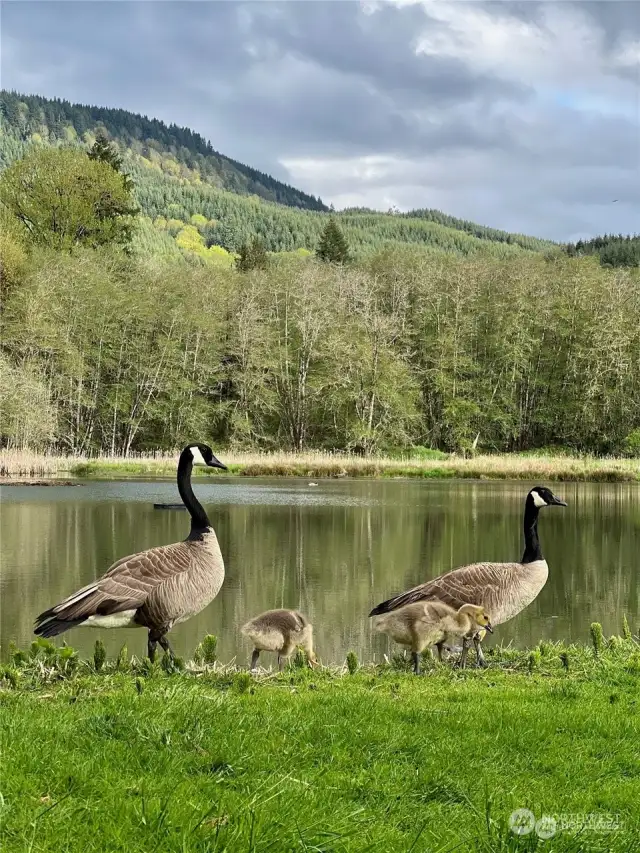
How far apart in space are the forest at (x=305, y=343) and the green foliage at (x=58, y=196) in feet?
0.46

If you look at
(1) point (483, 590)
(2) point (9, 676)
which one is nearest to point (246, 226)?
(1) point (483, 590)

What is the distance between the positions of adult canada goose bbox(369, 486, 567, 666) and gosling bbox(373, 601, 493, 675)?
0.26 metres

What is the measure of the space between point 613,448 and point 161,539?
175 ft

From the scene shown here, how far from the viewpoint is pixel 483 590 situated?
9.31 meters

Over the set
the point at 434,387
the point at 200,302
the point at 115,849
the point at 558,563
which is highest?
the point at 200,302

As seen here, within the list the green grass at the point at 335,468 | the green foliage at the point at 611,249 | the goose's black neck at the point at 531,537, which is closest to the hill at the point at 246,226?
the green foliage at the point at 611,249

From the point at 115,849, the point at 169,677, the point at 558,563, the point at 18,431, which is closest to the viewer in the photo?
the point at 115,849

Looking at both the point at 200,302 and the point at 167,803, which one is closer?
the point at 167,803

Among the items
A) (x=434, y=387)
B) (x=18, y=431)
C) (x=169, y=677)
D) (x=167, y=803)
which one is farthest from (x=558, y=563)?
(x=434, y=387)

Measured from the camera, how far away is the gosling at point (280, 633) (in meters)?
8.78

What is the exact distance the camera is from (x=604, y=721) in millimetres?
5902

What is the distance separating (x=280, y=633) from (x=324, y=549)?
11328 mm

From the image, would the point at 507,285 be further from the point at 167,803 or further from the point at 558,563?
the point at 167,803

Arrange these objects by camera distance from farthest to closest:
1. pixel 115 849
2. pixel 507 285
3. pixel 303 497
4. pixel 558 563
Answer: pixel 507 285
pixel 303 497
pixel 558 563
pixel 115 849
